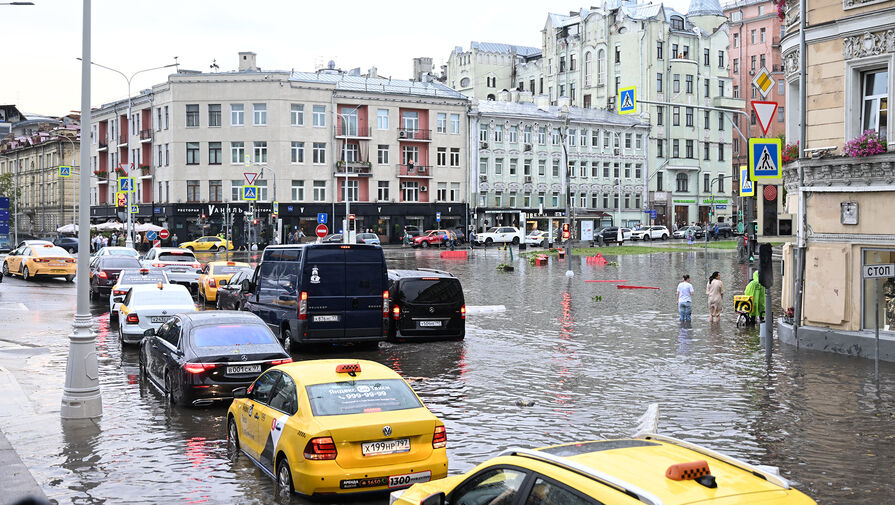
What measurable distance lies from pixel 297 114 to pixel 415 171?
12403 millimetres

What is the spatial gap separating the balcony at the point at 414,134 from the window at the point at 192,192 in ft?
61.9

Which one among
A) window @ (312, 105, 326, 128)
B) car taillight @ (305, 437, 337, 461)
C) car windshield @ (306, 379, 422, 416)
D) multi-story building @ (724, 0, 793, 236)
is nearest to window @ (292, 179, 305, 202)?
window @ (312, 105, 326, 128)

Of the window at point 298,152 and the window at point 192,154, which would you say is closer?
the window at point 192,154

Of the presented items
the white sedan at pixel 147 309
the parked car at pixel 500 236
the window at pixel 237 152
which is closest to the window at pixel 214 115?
the window at pixel 237 152

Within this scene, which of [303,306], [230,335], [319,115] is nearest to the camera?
[230,335]

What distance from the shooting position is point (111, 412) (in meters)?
13.9

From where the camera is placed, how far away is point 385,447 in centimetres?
895

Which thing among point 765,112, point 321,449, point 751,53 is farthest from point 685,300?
point 751,53

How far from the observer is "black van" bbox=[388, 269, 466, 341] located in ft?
70.2

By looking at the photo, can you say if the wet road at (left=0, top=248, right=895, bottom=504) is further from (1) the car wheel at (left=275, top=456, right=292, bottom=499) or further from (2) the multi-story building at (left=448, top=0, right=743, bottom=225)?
(2) the multi-story building at (left=448, top=0, right=743, bottom=225)

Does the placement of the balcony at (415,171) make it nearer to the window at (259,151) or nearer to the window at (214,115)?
the window at (259,151)

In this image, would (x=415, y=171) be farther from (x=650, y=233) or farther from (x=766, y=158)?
(x=766, y=158)

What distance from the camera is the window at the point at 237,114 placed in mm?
77375

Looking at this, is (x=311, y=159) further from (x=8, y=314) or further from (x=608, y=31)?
(x=8, y=314)
